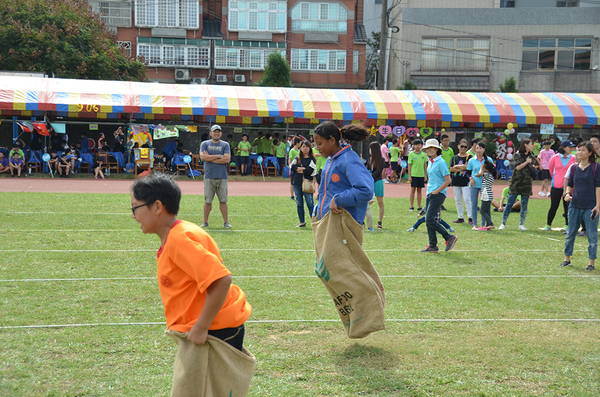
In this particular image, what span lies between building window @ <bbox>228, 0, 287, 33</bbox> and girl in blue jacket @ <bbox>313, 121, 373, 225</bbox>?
1782 inches

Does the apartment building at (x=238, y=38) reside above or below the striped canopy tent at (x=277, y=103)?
above

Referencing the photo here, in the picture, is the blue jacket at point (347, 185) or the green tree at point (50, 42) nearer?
the blue jacket at point (347, 185)

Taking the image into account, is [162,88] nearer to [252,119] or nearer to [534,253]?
[252,119]

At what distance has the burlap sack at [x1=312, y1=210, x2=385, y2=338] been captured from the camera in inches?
→ 189

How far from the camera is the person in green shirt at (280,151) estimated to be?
87.7ft

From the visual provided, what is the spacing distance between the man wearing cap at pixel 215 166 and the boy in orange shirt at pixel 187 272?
337 inches

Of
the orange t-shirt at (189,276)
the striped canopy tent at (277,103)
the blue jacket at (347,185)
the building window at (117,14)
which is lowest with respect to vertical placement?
the orange t-shirt at (189,276)

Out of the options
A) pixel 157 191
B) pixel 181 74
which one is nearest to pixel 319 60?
pixel 181 74

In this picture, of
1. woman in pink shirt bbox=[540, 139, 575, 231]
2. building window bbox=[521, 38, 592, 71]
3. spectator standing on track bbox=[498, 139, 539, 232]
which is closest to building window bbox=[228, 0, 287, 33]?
building window bbox=[521, 38, 592, 71]

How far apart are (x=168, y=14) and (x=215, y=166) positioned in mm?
39989

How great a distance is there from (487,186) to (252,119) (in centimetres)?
1692

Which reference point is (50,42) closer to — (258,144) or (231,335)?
(258,144)

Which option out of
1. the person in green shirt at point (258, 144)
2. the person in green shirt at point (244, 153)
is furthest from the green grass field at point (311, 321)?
the person in green shirt at point (258, 144)

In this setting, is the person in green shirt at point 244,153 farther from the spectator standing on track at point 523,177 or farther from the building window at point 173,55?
the building window at point 173,55
